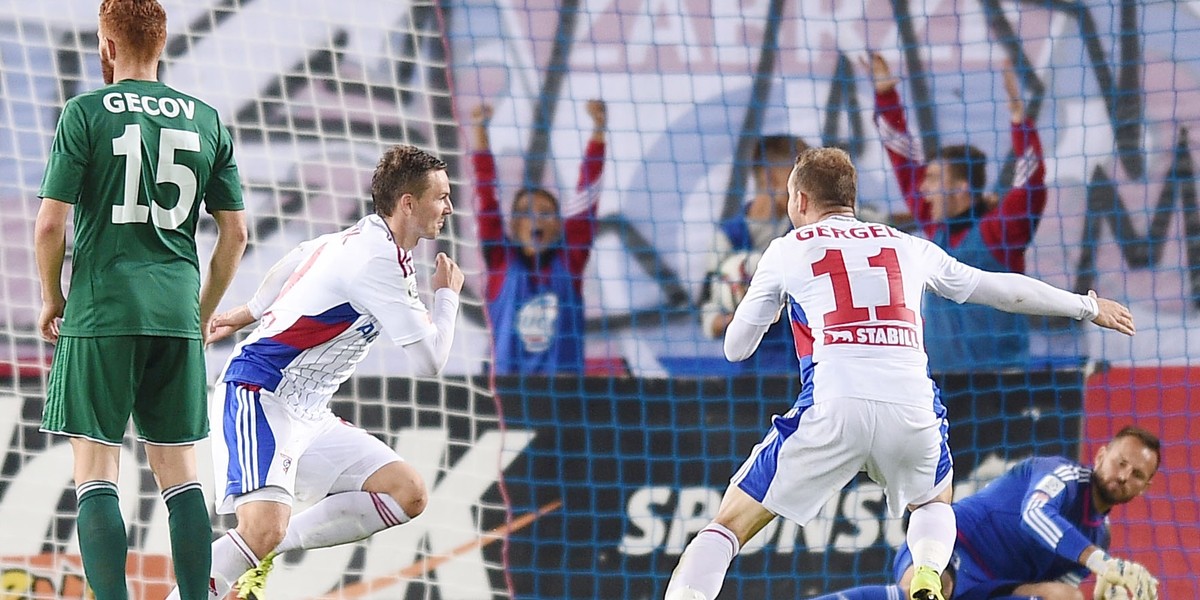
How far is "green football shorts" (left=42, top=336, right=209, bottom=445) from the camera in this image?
356cm

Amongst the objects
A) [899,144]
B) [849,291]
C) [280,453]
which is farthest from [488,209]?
[849,291]

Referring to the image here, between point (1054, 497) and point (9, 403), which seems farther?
point (9, 403)

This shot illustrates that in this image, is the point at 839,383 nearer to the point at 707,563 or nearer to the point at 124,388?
the point at 707,563

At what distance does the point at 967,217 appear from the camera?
6.87 meters

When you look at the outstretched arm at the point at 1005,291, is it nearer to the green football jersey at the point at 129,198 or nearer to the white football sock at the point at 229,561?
the green football jersey at the point at 129,198

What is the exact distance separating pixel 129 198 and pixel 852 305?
2.04 metres

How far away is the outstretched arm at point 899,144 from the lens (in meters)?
6.96

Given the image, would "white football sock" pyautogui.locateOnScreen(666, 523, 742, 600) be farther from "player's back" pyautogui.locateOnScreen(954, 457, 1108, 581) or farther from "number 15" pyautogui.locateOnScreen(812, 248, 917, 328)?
"player's back" pyautogui.locateOnScreen(954, 457, 1108, 581)

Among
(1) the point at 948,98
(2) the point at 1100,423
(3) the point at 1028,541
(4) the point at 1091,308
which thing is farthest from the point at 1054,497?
(1) the point at 948,98

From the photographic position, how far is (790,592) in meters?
6.68

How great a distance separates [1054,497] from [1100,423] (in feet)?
3.73

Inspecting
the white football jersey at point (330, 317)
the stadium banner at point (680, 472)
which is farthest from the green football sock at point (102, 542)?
the stadium banner at point (680, 472)

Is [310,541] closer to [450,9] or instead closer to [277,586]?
[277,586]

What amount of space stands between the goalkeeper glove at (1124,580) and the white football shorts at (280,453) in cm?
272
